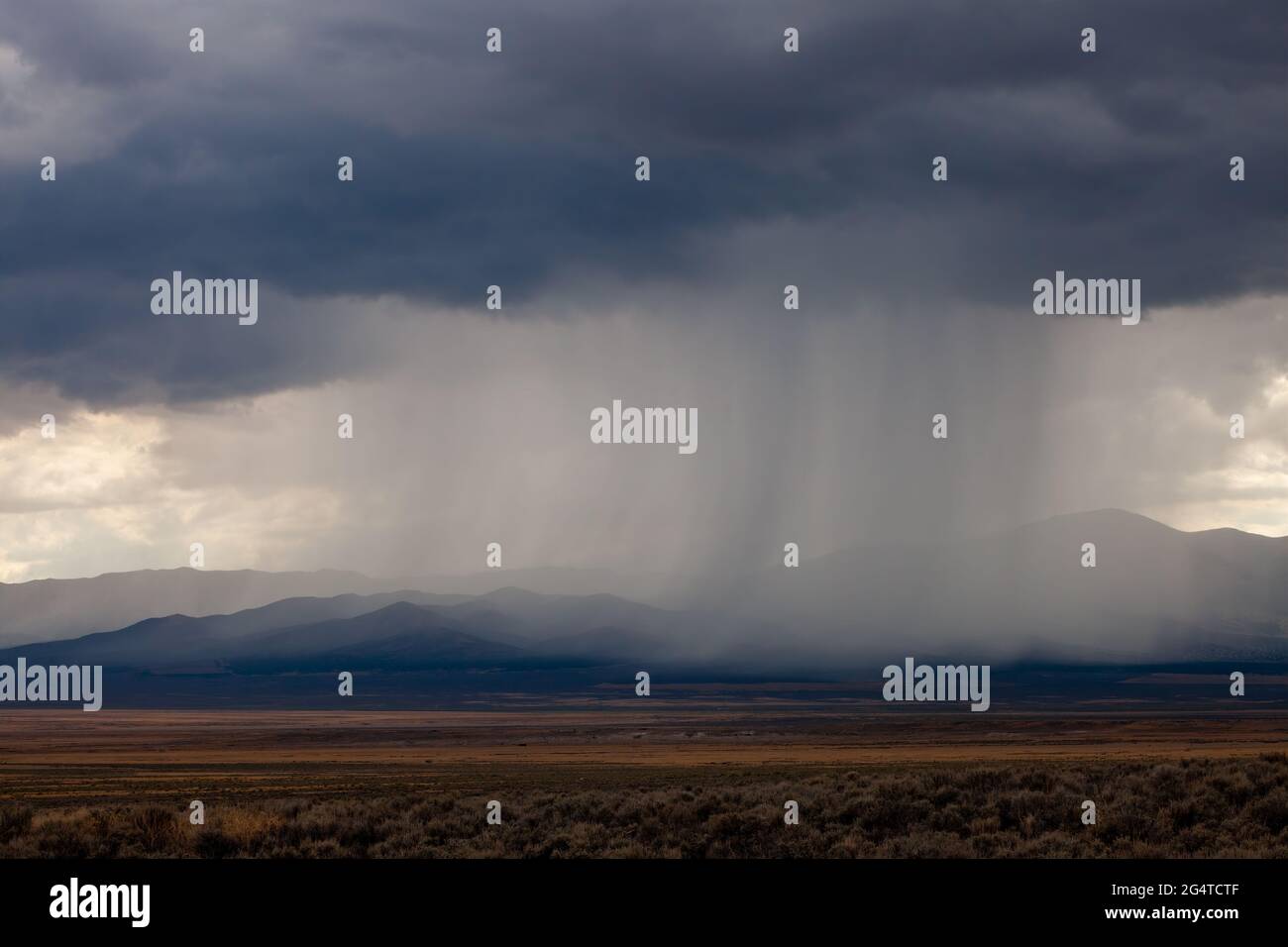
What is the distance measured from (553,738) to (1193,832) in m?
93.9

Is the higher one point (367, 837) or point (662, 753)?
point (367, 837)

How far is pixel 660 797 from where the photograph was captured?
32.1 m

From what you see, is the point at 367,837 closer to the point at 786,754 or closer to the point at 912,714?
the point at 786,754

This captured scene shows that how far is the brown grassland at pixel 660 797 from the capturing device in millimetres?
25547

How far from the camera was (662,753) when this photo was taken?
86.8 m

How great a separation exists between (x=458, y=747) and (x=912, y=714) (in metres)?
80.8

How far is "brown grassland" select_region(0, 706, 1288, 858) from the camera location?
2555 cm
